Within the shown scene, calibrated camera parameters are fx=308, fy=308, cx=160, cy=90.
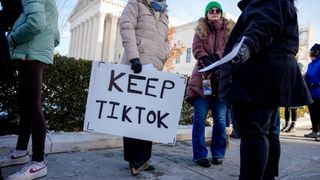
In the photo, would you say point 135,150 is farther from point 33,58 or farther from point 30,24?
point 30,24

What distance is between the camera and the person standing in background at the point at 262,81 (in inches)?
81.6

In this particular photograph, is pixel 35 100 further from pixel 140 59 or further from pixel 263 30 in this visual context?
pixel 263 30

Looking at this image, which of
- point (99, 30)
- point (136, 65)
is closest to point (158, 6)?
point (136, 65)

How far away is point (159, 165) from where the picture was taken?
325 centimetres

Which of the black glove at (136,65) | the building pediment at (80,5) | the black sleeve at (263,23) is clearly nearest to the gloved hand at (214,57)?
the black glove at (136,65)

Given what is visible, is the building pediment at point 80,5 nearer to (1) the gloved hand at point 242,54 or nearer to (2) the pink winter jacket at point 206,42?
(2) the pink winter jacket at point 206,42

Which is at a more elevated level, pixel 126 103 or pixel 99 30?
pixel 99 30

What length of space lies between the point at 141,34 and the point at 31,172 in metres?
1.53

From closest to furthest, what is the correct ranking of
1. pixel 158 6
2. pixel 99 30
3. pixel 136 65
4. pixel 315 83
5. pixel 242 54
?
pixel 242 54
pixel 136 65
pixel 158 6
pixel 315 83
pixel 99 30

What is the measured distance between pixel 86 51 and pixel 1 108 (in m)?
56.1

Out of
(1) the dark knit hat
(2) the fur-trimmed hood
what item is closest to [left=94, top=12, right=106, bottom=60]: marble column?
(1) the dark knit hat

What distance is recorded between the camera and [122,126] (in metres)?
2.88

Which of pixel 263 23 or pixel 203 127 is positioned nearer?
pixel 263 23

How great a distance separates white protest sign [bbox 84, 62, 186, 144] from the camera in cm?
288
